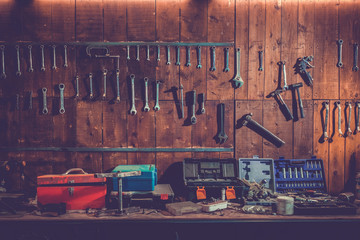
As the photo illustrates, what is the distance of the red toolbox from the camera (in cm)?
249

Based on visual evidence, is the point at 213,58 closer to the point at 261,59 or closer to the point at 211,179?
the point at 261,59

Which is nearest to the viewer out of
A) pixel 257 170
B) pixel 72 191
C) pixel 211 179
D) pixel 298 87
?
pixel 72 191

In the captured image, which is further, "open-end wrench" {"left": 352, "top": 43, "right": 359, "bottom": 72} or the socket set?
"open-end wrench" {"left": 352, "top": 43, "right": 359, "bottom": 72}

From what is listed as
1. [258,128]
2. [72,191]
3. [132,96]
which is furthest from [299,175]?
[72,191]

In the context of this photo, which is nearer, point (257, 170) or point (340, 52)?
point (257, 170)

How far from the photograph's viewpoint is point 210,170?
9.29ft

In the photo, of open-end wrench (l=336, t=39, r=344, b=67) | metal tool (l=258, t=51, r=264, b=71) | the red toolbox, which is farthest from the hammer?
the red toolbox

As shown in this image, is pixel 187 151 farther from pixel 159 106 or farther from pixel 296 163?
pixel 296 163

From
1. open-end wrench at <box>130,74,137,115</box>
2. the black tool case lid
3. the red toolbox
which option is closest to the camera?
the red toolbox

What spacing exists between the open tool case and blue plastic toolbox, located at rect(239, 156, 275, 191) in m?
0.13

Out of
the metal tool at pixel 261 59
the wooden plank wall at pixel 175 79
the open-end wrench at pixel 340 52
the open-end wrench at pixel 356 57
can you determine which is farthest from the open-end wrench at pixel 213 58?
the open-end wrench at pixel 356 57

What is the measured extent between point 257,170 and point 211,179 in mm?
515

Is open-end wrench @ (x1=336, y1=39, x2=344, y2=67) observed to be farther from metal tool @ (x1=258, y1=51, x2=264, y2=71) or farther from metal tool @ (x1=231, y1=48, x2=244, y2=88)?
metal tool @ (x1=231, y1=48, x2=244, y2=88)

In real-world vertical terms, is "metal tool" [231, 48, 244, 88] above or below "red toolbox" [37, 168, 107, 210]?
above
